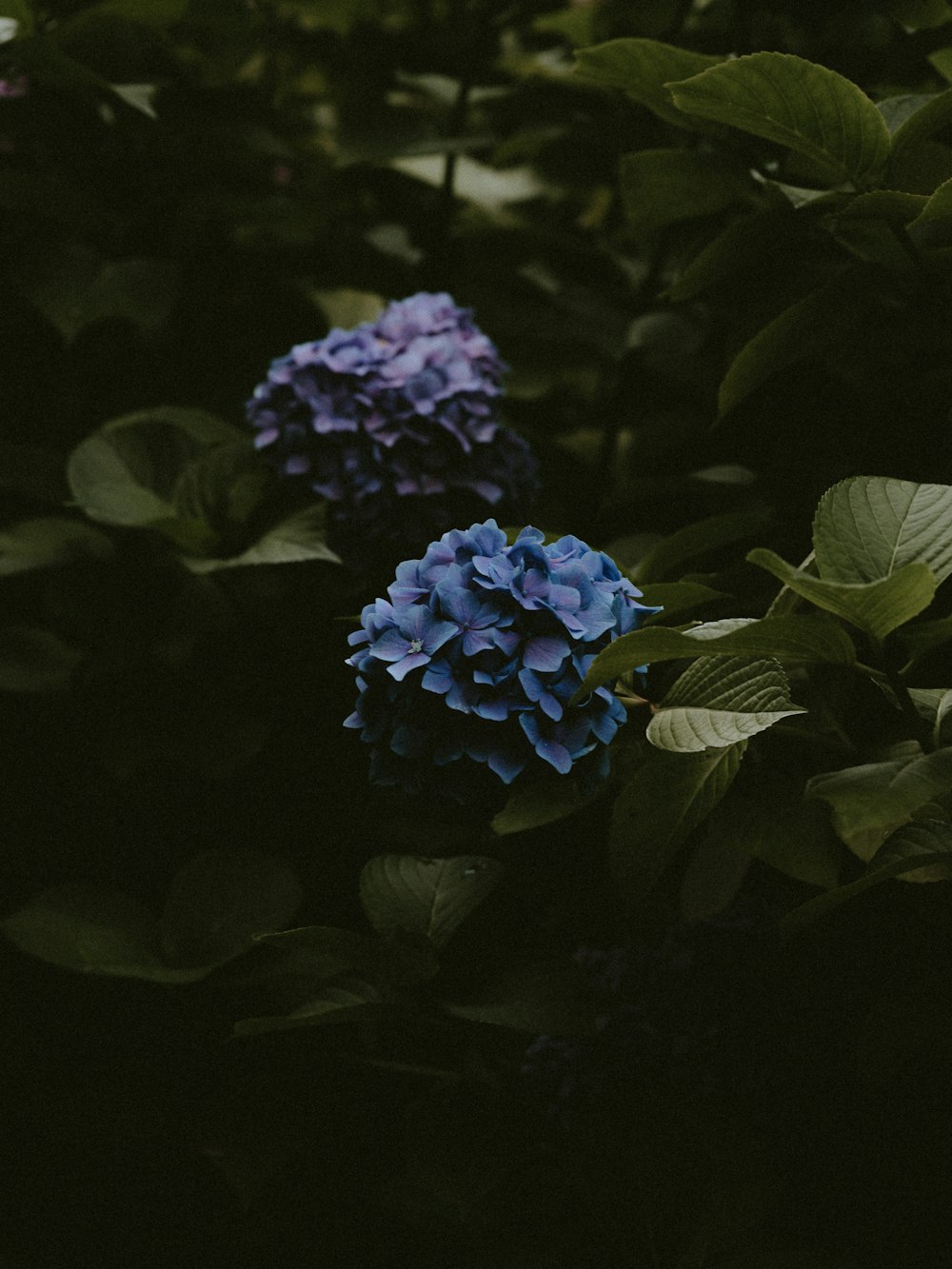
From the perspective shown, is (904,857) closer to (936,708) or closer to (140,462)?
(936,708)

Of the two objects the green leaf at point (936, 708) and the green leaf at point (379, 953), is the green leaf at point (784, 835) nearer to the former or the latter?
the green leaf at point (936, 708)

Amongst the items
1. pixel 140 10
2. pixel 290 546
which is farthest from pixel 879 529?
pixel 140 10

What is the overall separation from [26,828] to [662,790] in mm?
1010

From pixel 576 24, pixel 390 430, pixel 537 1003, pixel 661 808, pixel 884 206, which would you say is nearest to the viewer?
pixel 661 808

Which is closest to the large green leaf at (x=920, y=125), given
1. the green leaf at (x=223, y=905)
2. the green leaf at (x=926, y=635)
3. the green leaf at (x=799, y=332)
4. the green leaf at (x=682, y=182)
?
the green leaf at (x=799, y=332)

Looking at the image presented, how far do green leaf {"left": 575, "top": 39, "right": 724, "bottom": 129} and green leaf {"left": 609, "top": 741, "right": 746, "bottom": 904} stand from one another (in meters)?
0.66

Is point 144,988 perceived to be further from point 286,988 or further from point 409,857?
point 409,857

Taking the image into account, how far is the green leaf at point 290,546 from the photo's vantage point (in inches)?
49.0

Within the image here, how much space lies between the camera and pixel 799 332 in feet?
3.52

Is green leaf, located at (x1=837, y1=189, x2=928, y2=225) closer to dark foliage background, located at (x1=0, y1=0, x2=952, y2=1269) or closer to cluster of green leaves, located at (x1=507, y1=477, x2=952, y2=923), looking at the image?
dark foliage background, located at (x1=0, y1=0, x2=952, y2=1269)

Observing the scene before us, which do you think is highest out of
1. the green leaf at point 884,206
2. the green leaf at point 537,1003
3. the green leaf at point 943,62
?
the green leaf at point 943,62

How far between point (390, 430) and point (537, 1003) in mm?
631

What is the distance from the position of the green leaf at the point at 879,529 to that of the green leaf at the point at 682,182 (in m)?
0.52

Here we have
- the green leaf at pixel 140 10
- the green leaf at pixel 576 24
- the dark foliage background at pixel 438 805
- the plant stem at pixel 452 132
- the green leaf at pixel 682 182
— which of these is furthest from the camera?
the plant stem at pixel 452 132
